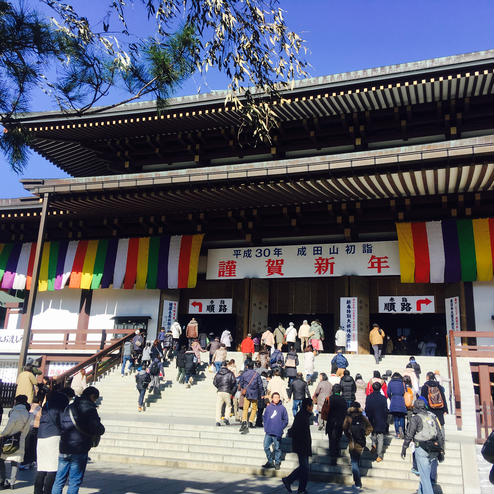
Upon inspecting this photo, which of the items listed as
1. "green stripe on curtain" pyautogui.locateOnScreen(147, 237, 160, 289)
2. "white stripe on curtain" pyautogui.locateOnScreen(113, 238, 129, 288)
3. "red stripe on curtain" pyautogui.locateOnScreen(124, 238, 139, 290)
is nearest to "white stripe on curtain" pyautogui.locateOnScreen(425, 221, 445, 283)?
"green stripe on curtain" pyautogui.locateOnScreen(147, 237, 160, 289)

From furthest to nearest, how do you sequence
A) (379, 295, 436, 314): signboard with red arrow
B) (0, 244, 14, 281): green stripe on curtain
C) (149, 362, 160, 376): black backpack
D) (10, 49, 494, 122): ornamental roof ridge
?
(0, 244, 14, 281): green stripe on curtain, (379, 295, 436, 314): signboard with red arrow, (10, 49, 494, 122): ornamental roof ridge, (149, 362, 160, 376): black backpack

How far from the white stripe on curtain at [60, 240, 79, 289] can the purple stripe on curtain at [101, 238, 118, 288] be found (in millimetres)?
1565

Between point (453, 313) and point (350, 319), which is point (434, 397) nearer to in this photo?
point (453, 313)

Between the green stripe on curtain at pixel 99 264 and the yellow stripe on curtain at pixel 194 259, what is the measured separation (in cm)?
378

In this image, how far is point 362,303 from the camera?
17359mm

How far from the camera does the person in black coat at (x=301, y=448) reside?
26.0 feet

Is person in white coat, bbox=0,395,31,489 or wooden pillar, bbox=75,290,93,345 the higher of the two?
wooden pillar, bbox=75,290,93,345

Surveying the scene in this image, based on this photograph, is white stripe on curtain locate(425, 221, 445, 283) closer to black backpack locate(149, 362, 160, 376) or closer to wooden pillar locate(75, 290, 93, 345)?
black backpack locate(149, 362, 160, 376)

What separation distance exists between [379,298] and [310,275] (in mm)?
2742

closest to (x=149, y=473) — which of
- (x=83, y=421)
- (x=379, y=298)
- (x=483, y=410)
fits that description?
(x=83, y=421)

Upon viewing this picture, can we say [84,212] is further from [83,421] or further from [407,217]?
[83,421]

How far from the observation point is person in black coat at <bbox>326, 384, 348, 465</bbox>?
931 cm

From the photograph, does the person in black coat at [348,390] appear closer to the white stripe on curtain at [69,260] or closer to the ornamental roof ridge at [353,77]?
the ornamental roof ridge at [353,77]

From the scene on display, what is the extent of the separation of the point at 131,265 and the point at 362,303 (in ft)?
29.6
